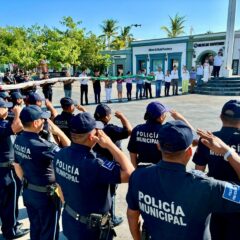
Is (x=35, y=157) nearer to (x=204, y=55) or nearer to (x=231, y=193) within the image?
(x=231, y=193)

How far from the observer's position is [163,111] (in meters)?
3.92

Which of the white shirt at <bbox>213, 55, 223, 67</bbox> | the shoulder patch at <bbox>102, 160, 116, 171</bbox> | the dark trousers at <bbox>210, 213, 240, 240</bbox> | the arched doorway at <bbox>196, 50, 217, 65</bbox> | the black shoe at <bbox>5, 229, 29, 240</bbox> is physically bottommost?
the black shoe at <bbox>5, 229, 29, 240</bbox>

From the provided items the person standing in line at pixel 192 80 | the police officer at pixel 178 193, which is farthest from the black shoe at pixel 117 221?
the person standing in line at pixel 192 80

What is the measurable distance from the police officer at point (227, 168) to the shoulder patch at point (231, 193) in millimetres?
906

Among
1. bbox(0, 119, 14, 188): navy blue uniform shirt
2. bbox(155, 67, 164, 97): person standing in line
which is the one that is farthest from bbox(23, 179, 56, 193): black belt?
bbox(155, 67, 164, 97): person standing in line

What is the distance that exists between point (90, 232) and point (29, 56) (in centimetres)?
3561

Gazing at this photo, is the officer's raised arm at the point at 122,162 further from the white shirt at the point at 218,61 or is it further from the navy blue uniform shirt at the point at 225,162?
the white shirt at the point at 218,61

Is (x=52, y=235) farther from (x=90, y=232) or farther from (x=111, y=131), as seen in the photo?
(x=111, y=131)

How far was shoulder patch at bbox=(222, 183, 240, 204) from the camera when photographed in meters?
1.89

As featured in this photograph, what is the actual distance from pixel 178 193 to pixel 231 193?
336 mm

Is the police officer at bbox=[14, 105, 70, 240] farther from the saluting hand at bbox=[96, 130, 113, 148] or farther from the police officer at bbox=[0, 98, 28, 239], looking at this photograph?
the saluting hand at bbox=[96, 130, 113, 148]

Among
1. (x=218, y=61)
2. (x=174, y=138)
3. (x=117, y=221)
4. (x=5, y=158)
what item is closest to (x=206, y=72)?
(x=218, y=61)

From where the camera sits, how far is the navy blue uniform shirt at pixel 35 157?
127 inches

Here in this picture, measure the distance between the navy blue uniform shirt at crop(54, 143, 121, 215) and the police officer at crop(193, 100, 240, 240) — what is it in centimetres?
107
